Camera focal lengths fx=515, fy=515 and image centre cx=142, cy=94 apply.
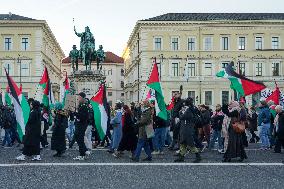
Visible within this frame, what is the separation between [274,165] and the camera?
11914 mm

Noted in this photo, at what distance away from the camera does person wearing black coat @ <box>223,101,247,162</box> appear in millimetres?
12703

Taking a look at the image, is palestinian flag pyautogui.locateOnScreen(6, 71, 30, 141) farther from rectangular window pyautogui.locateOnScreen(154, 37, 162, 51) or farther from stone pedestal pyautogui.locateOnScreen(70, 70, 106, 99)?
rectangular window pyautogui.locateOnScreen(154, 37, 162, 51)

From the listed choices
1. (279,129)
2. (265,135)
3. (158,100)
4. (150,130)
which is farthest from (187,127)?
(265,135)

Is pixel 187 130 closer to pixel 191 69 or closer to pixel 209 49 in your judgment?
pixel 191 69

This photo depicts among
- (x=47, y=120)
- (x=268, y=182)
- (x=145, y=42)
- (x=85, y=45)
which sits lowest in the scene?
(x=268, y=182)

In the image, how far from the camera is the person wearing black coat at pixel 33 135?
12.6m

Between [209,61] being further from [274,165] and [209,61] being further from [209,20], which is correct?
[274,165]

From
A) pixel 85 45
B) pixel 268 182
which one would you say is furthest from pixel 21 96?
pixel 85 45

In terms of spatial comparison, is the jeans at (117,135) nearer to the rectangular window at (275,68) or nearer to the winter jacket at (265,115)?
the winter jacket at (265,115)

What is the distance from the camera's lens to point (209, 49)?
63.2 meters

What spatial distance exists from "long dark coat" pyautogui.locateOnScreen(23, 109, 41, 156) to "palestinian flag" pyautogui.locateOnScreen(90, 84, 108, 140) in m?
2.42

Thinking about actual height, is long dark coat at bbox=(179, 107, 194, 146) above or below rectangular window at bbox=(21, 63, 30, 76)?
below

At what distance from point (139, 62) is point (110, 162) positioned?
179 feet

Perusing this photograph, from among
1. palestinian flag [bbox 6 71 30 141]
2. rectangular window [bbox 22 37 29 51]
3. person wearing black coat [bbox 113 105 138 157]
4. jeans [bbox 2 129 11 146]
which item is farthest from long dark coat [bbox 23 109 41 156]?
rectangular window [bbox 22 37 29 51]
